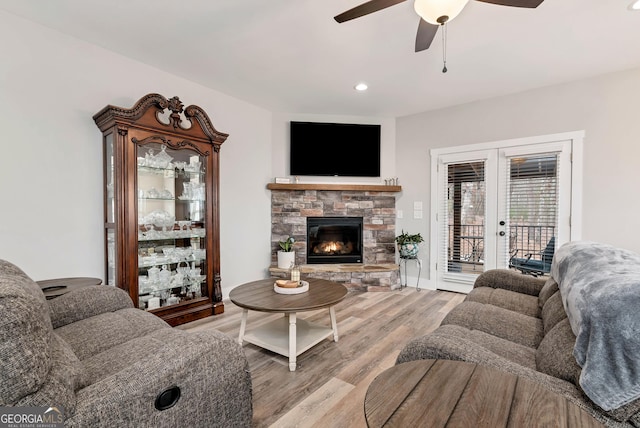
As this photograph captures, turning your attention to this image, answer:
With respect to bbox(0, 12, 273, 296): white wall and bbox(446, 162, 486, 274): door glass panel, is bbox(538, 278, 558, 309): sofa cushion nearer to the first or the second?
bbox(446, 162, 486, 274): door glass panel

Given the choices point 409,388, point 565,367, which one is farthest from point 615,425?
point 409,388

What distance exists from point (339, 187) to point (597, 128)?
10.1ft

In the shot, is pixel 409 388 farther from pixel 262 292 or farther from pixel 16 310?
pixel 262 292

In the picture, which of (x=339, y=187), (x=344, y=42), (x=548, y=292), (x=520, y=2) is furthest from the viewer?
(x=339, y=187)

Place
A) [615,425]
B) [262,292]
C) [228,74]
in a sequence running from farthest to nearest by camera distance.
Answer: [228,74] < [262,292] < [615,425]

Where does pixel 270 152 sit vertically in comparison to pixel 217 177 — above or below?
above

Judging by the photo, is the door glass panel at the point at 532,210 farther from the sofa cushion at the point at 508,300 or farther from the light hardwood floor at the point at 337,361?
the sofa cushion at the point at 508,300

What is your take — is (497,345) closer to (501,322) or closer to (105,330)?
(501,322)

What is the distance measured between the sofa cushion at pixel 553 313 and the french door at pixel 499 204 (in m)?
2.24

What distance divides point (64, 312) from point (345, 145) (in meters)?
3.76

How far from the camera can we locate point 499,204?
3.92 metres

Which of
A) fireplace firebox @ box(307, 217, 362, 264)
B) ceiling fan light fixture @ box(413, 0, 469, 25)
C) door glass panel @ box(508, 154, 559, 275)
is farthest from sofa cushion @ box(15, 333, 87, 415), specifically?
door glass panel @ box(508, 154, 559, 275)

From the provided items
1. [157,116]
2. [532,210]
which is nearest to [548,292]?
[532,210]

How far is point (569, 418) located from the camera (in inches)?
32.6
